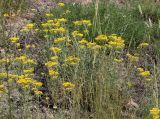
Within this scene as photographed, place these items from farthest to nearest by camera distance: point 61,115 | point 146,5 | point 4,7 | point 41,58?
point 146,5 < point 4,7 < point 41,58 < point 61,115

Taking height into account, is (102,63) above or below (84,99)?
above

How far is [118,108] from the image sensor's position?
12.7 ft

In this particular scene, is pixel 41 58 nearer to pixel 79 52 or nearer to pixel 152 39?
pixel 79 52

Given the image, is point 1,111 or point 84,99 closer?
point 1,111

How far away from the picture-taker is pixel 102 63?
13.6ft

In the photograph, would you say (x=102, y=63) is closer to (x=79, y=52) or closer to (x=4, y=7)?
(x=79, y=52)

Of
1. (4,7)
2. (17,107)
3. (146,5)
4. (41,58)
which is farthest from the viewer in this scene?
(146,5)

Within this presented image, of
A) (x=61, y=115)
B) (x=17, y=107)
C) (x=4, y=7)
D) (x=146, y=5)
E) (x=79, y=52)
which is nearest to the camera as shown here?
(x=61, y=115)

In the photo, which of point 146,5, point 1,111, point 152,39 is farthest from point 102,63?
point 146,5

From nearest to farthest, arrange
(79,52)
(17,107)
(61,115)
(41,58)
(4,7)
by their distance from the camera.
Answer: (61,115), (17,107), (79,52), (41,58), (4,7)

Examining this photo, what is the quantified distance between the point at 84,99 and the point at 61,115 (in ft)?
2.03

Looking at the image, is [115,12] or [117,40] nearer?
[117,40]

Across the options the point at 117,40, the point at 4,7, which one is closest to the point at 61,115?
the point at 117,40

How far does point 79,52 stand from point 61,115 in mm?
965
